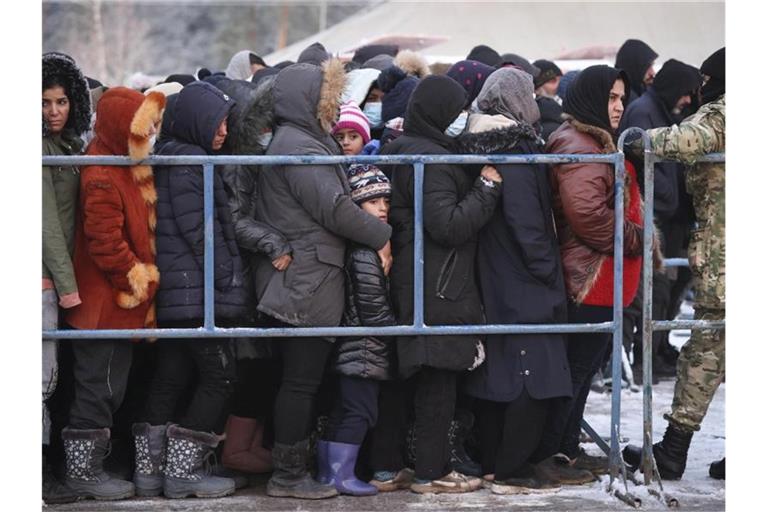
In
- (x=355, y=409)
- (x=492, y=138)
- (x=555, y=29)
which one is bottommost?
(x=355, y=409)

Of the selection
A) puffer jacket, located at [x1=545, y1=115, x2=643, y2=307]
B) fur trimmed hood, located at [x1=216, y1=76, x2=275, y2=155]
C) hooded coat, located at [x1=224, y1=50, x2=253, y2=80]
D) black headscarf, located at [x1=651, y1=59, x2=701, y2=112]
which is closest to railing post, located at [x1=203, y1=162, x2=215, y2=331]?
fur trimmed hood, located at [x1=216, y1=76, x2=275, y2=155]

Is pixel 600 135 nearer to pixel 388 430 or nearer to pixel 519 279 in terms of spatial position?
pixel 519 279

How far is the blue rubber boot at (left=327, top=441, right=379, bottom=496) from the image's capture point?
19.3 feet

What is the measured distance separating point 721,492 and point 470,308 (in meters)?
1.33

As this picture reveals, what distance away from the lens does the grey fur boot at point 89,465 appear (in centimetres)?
570

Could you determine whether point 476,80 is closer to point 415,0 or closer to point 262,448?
point 262,448

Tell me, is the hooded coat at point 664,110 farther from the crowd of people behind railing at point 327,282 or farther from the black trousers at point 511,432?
the black trousers at point 511,432

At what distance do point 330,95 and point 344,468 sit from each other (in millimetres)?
1544

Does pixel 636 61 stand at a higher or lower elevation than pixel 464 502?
higher

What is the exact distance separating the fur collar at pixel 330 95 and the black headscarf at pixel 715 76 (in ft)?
5.20

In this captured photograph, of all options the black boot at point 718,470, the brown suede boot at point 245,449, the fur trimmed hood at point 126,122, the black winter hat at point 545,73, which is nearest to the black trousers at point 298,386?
the brown suede boot at point 245,449

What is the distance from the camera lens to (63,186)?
5.64 metres

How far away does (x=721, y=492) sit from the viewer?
6000mm

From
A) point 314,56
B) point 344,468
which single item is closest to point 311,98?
point 344,468
